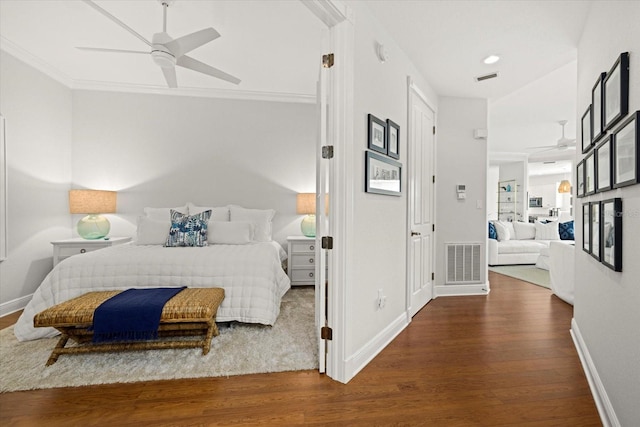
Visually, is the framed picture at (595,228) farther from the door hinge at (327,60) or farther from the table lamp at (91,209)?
the table lamp at (91,209)

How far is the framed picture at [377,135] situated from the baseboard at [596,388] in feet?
6.71

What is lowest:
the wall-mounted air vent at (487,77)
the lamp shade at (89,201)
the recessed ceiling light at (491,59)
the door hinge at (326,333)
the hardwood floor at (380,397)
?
the hardwood floor at (380,397)

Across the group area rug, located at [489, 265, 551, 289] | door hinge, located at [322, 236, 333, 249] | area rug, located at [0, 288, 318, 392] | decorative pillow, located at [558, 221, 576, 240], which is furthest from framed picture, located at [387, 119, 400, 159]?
decorative pillow, located at [558, 221, 576, 240]

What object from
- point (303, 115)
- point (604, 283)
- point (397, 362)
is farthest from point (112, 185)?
point (604, 283)

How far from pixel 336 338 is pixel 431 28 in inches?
105

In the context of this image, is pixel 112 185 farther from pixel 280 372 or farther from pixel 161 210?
pixel 280 372

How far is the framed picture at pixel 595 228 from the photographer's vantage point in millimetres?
1753

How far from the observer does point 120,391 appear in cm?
187

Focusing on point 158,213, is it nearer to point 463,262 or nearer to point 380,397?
point 380,397

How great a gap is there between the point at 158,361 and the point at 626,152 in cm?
312

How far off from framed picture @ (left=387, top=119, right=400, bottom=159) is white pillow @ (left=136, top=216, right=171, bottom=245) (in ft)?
9.31

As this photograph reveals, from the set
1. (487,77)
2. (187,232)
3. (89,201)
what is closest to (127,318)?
(187,232)

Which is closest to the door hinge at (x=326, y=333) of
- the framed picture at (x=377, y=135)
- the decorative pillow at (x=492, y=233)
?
the framed picture at (x=377, y=135)

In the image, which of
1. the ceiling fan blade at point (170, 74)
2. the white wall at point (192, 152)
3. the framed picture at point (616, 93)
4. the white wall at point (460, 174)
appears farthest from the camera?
the white wall at point (192, 152)
